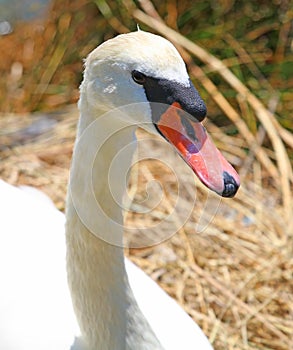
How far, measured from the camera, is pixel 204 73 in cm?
284

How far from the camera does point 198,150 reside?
4.03 feet

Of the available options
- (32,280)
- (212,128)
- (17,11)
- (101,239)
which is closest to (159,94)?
(101,239)

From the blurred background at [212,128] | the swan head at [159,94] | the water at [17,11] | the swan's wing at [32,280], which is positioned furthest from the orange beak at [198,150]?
the water at [17,11]

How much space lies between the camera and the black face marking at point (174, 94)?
4.00 feet

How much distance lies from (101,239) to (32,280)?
0.32m

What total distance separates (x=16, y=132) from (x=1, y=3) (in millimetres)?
720

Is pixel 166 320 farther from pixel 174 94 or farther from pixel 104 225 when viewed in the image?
pixel 174 94

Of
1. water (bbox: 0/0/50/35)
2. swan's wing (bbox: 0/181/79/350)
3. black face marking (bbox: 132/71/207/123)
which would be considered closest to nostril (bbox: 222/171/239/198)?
black face marking (bbox: 132/71/207/123)

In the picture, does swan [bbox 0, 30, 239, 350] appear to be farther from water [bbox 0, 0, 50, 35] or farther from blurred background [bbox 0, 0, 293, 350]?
water [bbox 0, 0, 50, 35]

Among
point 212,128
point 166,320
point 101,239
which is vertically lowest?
point 212,128

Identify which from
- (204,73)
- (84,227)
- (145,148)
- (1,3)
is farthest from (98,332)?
(1,3)

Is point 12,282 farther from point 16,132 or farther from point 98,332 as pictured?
point 16,132

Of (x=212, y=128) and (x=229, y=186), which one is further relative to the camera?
(x=212, y=128)

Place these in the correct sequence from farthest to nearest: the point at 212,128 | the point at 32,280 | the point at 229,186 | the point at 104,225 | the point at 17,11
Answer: the point at 17,11 → the point at 212,128 → the point at 32,280 → the point at 104,225 → the point at 229,186
